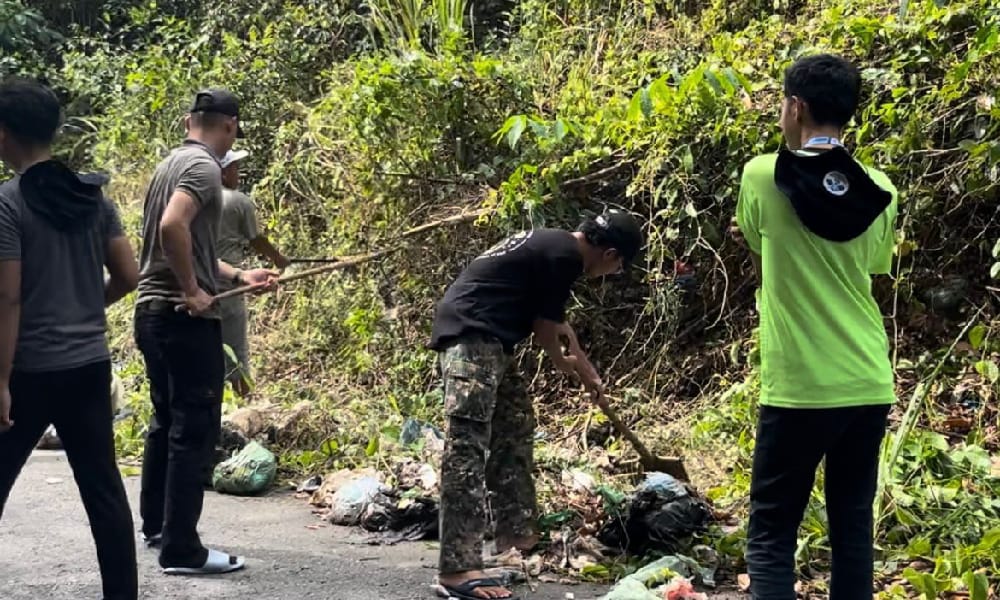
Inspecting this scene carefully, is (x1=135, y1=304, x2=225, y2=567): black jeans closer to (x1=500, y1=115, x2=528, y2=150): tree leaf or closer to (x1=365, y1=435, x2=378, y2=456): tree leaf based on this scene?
(x1=365, y1=435, x2=378, y2=456): tree leaf

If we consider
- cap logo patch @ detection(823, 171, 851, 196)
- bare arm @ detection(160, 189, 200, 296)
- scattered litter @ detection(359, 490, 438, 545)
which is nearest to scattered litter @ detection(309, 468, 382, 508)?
scattered litter @ detection(359, 490, 438, 545)

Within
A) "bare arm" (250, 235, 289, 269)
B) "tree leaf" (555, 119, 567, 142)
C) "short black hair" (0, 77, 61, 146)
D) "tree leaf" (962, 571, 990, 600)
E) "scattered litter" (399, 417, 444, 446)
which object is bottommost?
"tree leaf" (962, 571, 990, 600)

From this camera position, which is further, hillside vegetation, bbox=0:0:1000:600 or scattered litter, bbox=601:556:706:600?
hillside vegetation, bbox=0:0:1000:600

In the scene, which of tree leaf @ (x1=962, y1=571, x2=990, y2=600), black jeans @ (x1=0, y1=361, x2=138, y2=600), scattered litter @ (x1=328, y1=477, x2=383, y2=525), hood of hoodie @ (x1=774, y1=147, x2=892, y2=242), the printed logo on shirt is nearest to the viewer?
hood of hoodie @ (x1=774, y1=147, x2=892, y2=242)

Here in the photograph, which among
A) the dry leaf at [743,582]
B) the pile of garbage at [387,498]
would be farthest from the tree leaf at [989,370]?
the pile of garbage at [387,498]

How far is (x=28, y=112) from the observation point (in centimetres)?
326

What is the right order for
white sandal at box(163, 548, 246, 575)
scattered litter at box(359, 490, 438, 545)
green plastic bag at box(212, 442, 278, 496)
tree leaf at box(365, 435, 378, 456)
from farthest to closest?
tree leaf at box(365, 435, 378, 456) → green plastic bag at box(212, 442, 278, 496) → scattered litter at box(359, 490, 438, 545) → white sandal at box(163, 548, 246, 575)

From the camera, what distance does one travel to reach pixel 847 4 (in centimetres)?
621

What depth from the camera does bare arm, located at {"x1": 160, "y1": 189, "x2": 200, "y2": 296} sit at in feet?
13.0

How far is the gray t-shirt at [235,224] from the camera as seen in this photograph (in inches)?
234

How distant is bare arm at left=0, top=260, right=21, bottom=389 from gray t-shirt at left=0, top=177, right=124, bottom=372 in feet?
0.14

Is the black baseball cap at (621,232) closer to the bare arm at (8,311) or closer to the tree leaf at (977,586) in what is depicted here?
the tree leaf at (977,586)

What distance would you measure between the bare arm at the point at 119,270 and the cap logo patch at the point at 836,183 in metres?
2.29

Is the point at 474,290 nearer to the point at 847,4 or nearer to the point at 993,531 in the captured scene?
the point at 993,531
